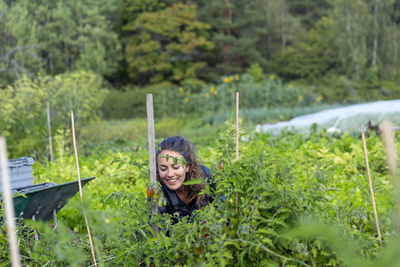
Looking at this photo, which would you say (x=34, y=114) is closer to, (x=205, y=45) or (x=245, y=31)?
(x=205, y=45)

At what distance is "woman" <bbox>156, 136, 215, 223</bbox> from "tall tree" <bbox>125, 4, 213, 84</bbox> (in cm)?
1801

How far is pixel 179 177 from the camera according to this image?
236 centimetres

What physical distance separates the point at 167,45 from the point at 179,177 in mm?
19178

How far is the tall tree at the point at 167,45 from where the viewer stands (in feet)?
66.9

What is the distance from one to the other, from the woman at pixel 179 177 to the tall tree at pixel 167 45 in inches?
709

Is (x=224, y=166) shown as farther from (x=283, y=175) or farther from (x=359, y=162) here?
(x=359, y=162)

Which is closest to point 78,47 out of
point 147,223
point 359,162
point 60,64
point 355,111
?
point 60,64

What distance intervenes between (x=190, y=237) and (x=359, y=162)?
138 inches

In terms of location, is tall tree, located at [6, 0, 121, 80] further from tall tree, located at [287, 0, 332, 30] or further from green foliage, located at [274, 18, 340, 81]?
tall tree, located at [287, 0, 332, 30]

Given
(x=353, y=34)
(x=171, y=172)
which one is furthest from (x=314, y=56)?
(x=171, y=172)

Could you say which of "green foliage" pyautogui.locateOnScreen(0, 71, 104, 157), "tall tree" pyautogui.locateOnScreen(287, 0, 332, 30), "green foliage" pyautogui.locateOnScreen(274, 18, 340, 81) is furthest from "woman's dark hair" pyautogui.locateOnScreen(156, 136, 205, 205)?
"tall tree" pyautogui.locateOnScreen(287, 0, 332, 30)

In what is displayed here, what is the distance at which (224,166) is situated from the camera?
1.60 metres

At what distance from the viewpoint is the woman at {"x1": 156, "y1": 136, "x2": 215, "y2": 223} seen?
7.54 feet

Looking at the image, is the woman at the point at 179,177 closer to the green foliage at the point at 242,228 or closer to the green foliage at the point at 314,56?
the green foliage at the point at 242,228
